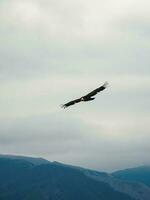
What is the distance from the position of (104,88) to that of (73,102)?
2.97m

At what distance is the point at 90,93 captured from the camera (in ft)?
119

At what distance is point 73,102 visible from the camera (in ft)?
120

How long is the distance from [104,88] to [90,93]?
1.82 metres

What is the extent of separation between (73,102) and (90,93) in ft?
4.54

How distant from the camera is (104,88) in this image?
34.7 metres
